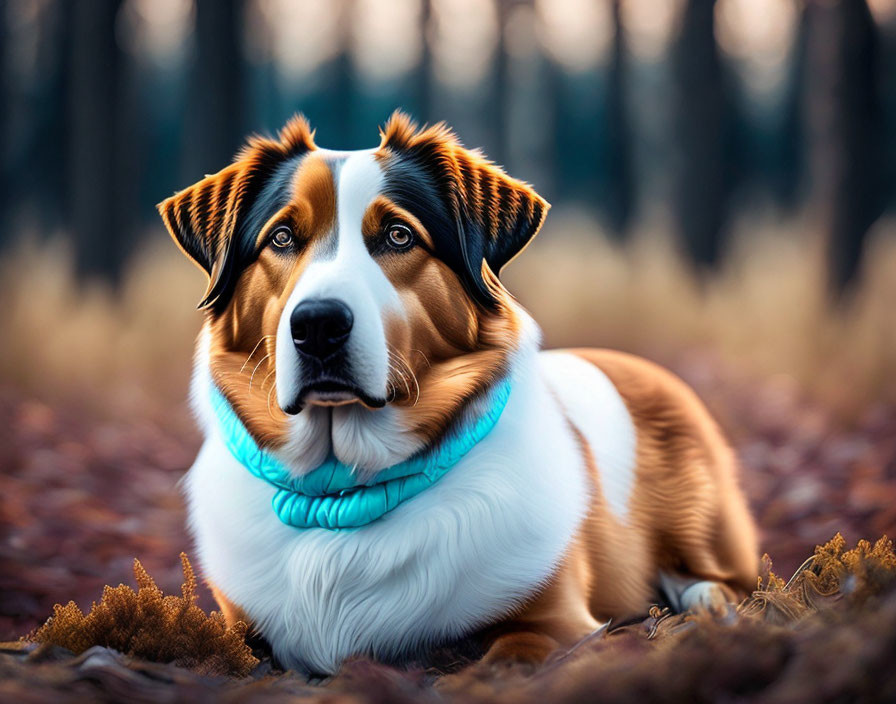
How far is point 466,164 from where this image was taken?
2.79 metres

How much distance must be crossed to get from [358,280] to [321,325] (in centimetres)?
19

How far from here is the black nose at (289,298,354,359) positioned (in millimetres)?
2225

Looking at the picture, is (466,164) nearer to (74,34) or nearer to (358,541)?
(358,541)

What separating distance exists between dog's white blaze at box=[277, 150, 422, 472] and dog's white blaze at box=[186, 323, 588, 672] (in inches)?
7.7

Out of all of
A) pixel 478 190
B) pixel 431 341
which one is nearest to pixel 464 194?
pixel 478 190

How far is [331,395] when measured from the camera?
7.73ft

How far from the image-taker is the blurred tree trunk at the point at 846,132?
6.67 m

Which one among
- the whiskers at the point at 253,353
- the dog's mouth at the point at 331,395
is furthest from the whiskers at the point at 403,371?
the whiskers at the point at 253,353

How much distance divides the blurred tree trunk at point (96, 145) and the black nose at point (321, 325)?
602cm

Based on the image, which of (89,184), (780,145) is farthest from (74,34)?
(780,145)

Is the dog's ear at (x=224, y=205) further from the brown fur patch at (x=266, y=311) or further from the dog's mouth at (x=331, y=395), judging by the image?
the dog's mouth at (x=331, y=395)

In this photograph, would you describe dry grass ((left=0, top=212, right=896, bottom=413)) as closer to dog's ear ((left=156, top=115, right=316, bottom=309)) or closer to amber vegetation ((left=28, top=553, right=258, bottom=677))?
dog's ear ((left=156, top=115, right=316, bottom=309))

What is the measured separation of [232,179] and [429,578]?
57.9 inches

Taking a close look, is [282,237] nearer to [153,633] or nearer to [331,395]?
[331,395]
